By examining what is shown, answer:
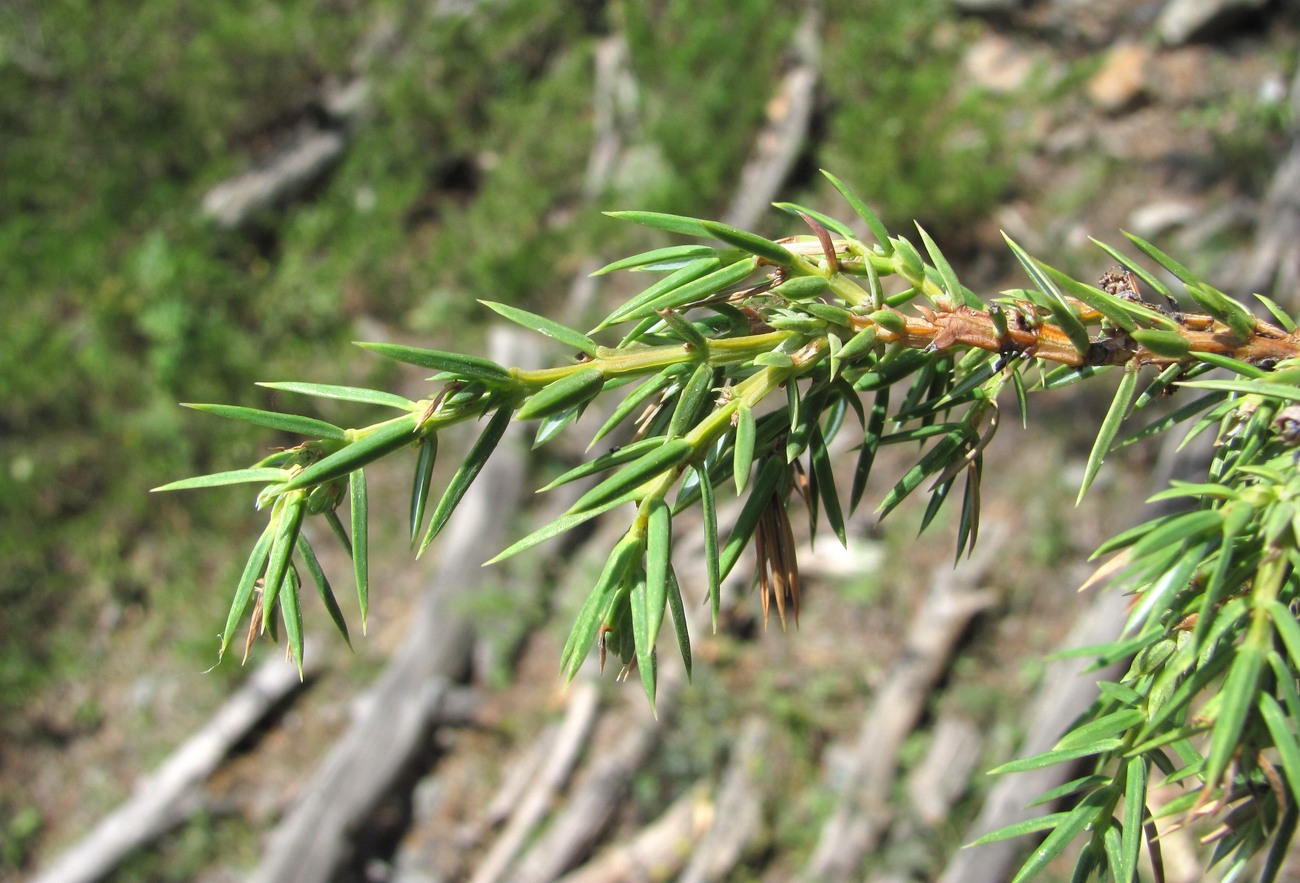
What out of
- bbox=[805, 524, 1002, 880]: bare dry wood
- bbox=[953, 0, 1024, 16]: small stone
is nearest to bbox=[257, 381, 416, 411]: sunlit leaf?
bbox=[805, 524, 1002, 880]: bare dry wood

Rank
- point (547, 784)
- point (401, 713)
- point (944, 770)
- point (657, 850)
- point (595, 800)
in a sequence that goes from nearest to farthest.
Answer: point (944, 770), point (657, 850), point (595, 800), point (547, 784), point (401, 713)

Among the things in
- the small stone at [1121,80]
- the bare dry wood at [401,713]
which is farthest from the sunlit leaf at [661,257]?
the small stone at [1121,80]

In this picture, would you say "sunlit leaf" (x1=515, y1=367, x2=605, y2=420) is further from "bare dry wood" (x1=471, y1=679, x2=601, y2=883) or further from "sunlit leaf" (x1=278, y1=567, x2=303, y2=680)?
"bare dry wood" (x1=471, y1=679, x2=601, y2=883)

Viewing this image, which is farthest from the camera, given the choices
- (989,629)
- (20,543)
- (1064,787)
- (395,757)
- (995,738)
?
(20,543)

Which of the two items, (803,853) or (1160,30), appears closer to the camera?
(803,853)

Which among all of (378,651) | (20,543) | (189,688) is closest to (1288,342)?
(378,651)

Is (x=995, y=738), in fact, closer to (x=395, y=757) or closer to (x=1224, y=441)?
(x=395, y=757)

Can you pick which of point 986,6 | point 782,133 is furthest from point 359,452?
point 986,6

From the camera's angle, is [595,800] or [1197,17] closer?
[595,800]

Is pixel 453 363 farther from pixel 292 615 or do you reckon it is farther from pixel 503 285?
pixel 503 285
